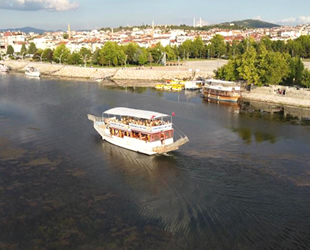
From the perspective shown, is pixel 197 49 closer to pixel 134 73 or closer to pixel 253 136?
pixel 134 73

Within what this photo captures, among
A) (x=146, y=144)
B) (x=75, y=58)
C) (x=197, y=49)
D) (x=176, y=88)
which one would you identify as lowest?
(x=146, y=144)

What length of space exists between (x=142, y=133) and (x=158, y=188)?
16.6 ft

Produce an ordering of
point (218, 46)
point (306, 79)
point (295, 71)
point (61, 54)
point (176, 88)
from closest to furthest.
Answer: point (306, 79) < point (295, 71) < point (176, 88) < point (61, 54) < point (218, 46)

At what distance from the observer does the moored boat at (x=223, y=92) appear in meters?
37.4

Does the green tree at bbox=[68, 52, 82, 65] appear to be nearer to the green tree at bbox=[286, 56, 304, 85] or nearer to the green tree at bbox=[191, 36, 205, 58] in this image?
the green tree at bbox=[191, 36, 205, 58]

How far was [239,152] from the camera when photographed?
20.8 metres

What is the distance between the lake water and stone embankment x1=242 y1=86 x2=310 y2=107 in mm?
6987

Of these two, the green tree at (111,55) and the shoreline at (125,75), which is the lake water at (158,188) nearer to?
the shoreline at (125,75)

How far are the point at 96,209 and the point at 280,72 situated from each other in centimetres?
3146

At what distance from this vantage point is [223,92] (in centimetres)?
3791

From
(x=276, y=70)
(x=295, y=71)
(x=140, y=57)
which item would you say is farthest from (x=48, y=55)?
(x=295, y=71)

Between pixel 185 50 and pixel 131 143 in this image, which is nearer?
pixel 131 143

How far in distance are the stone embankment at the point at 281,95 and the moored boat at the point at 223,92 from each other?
1953mm

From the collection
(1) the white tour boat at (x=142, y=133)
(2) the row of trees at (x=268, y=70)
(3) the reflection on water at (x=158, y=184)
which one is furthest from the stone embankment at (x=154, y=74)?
(3) the reflection on water at (x=158, y=184)
